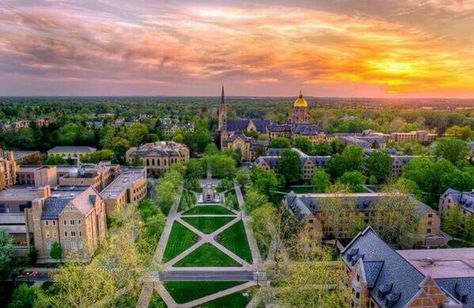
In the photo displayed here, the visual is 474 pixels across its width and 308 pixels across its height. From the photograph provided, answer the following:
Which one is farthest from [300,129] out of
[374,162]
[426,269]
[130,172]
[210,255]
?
[426,269]

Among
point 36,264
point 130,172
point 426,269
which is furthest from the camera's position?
point 130,172

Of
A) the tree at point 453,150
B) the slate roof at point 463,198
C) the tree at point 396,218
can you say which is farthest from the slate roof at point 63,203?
the tree at point 453,150

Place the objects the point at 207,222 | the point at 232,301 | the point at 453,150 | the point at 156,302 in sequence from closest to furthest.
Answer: the point at 156,302 < the point at 232,301 < the point at 207,222 < the point at 453,150

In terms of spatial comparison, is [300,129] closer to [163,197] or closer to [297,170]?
[297,170]

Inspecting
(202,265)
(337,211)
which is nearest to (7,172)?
(202,265)

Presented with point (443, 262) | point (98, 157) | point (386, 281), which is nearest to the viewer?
point (386, 281)

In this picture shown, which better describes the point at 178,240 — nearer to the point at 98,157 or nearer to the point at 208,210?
the point at 208,210

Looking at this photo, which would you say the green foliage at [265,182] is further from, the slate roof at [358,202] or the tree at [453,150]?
the tree at [453,150]
